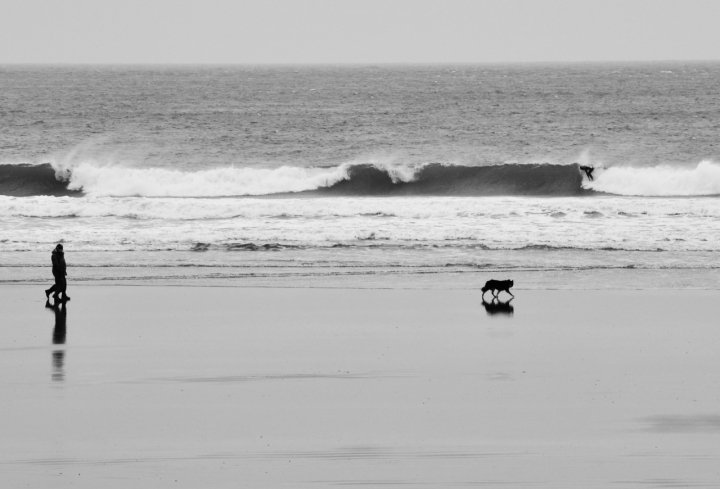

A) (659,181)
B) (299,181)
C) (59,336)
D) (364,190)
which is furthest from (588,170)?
(59,336)

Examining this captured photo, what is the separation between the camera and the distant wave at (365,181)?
37250mm

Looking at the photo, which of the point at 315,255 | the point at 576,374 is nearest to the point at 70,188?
the point at 315,255

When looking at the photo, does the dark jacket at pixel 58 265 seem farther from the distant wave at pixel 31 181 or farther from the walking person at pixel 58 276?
the distant wave at pixel 31 181

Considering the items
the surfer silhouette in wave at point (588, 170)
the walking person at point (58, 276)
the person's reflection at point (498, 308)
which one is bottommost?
the person's reflection at point (498, 308)

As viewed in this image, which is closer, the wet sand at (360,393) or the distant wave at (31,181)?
the wet sand at (360,393)

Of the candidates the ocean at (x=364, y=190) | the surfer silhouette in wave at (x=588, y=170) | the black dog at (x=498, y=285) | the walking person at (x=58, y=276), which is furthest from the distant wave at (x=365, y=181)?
the black dog at (x=498, y=285)

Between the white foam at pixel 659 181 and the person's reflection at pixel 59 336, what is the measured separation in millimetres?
26625

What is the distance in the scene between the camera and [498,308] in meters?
15.3

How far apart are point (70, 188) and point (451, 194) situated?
1608 centimetres

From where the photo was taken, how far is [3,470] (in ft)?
27.1

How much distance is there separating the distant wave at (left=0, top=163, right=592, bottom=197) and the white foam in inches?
43.5

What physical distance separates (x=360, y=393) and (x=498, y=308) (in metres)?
5.37

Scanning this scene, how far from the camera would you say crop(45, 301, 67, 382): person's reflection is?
1123 cm

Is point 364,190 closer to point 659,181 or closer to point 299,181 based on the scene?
point 299,181
